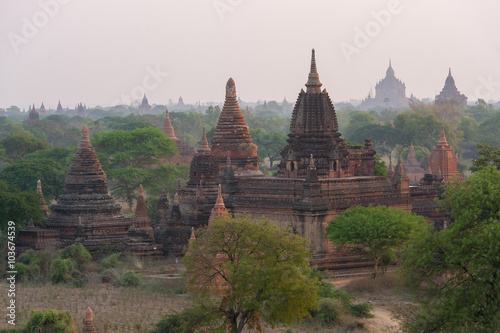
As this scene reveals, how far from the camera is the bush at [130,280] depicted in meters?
36.5

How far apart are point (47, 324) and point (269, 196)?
537 inches

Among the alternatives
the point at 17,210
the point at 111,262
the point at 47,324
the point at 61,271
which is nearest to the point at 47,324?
the point at 47,324

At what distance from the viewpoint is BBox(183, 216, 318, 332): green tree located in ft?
87.4

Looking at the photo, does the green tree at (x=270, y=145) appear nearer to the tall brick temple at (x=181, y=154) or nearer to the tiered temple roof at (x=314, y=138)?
the tall brick temple at (x=181, y=154)

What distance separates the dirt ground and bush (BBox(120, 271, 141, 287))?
0.44 meters

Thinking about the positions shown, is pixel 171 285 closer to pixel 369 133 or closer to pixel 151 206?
pixel 151 206

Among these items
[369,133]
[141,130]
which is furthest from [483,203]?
[369,133]

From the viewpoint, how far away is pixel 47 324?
27.2 meters

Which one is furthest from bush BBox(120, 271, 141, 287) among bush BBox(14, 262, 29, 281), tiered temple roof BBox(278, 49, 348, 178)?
tiered temple roof BBox(278, 49, 348, 178)

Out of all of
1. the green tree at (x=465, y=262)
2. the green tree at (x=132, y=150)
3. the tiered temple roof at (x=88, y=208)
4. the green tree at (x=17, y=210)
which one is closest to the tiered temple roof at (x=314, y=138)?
the tiered temple roof at (x=88, y=208)

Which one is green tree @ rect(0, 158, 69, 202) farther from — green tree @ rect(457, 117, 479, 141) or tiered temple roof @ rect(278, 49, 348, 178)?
green tree @ rect(457, 117, 479, 141)

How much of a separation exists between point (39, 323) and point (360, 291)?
40.0ft

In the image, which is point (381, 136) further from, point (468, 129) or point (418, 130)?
point (468, 129)

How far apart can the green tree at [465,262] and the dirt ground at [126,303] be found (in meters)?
3.34
